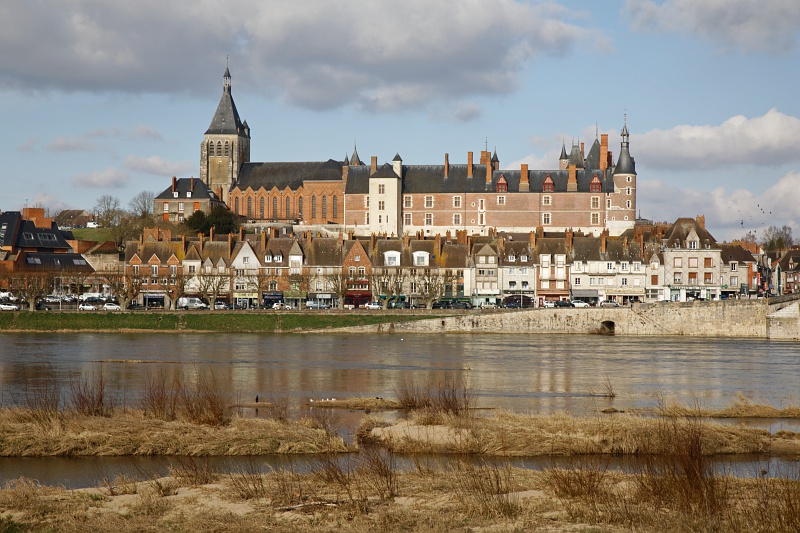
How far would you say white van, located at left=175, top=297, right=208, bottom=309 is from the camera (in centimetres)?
6469

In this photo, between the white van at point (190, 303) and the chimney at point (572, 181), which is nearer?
the white van at point (190, 303)

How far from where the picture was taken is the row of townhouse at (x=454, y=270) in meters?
70.1

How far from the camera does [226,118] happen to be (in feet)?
397

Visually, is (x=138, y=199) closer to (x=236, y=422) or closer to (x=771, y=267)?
(x=771, y=267)

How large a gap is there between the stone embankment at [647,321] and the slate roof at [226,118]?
68.0 m

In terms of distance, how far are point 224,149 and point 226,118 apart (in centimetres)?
523

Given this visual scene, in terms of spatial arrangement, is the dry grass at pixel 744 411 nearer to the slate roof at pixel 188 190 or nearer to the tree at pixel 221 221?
the tree at pixel 221 221

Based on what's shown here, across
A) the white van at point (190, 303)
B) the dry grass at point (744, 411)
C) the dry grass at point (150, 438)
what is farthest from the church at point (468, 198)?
the dry grass at point (150, 438)

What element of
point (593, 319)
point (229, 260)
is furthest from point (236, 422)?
point (229, 260)

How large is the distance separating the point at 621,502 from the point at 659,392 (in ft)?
50.4

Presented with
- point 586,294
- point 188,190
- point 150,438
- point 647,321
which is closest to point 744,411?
point 150,438

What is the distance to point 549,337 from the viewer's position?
5466cm

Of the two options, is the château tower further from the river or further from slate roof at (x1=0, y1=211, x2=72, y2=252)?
the river

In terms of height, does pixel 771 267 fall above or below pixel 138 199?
below
